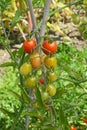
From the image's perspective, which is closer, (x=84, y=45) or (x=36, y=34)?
(x=36, y=34)

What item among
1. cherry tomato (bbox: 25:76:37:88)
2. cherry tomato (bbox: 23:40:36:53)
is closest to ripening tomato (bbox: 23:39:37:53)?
cherry tomato (bbox: 23:40:36:53)

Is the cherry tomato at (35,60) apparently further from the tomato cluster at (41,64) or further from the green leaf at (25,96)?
the green leaf at (25,96)

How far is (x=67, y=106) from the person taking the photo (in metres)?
1.79

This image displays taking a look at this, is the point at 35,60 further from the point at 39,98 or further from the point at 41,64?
the point at 39,98

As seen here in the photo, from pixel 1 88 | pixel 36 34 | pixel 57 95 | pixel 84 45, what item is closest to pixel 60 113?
pixel 57 95

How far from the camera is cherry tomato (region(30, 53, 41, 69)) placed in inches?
55.2

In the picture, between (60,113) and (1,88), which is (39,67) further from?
(1,88)

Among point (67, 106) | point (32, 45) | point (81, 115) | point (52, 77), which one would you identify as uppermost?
point (32, 45)

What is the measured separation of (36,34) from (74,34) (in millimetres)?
3882

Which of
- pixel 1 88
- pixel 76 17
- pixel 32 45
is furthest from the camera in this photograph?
pixel 1 88

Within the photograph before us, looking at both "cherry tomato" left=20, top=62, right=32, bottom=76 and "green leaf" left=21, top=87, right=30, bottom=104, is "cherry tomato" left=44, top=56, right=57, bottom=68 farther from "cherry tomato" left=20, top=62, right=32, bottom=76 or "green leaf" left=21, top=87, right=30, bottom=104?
"green leaf" left=21, top=87, right=30, bottom=104

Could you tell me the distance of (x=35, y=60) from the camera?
141 centimetres

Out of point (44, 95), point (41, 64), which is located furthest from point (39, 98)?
point (41, 64)

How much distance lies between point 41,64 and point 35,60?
0.15 ft
